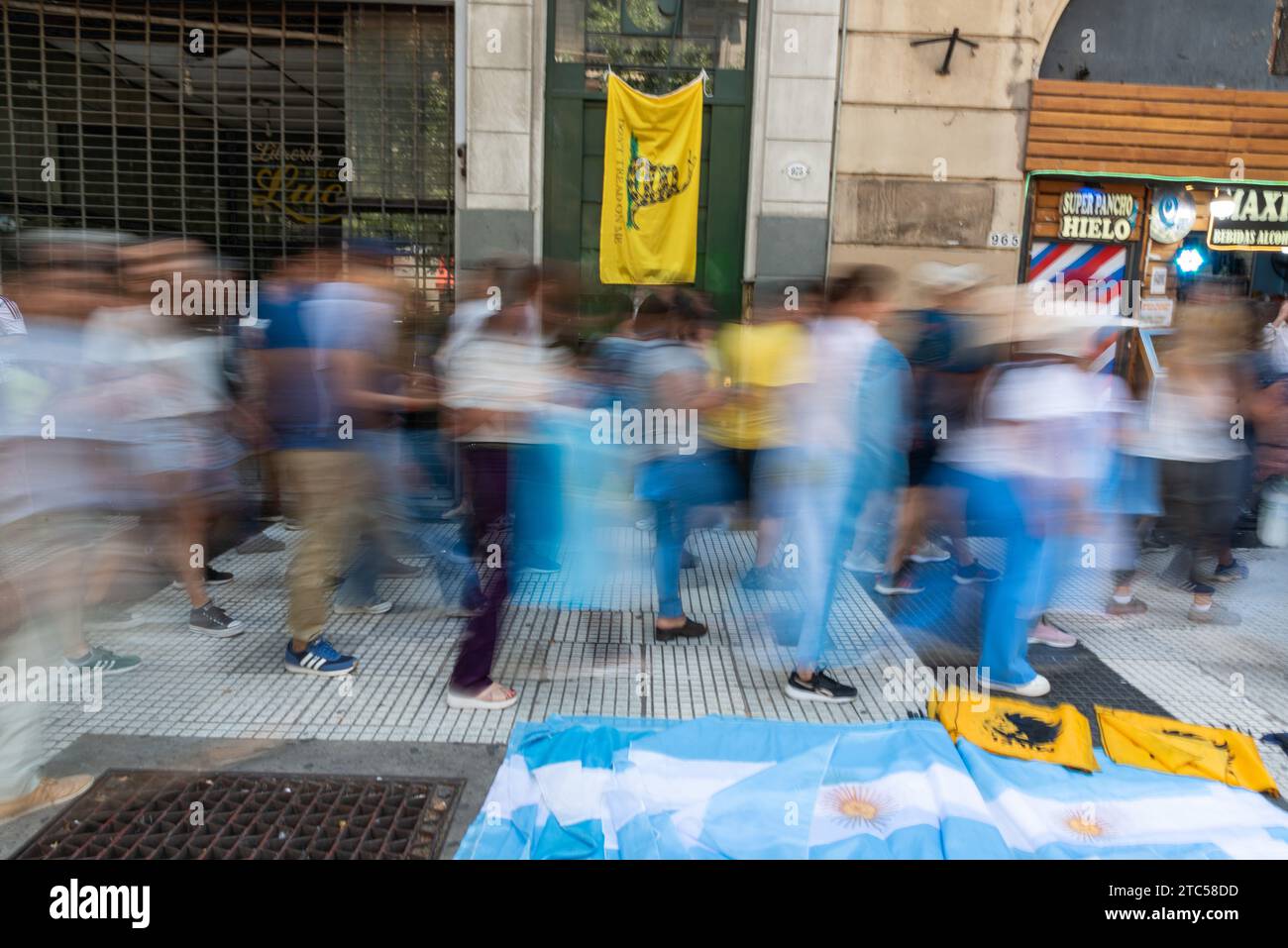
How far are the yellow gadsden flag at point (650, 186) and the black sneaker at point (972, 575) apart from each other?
143 inches

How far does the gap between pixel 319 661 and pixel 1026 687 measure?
3610 millimetres

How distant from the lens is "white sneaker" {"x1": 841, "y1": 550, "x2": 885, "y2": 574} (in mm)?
6668

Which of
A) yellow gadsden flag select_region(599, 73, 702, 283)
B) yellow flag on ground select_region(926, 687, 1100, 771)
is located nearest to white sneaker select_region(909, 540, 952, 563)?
yellow flag on ground select_region(926, 687, 1100, 771)

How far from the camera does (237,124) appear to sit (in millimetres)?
8492

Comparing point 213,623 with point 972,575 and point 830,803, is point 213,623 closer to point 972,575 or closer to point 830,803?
point 830,803

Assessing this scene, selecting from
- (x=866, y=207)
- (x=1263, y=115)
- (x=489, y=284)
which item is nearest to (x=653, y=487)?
(x=489, y=284)

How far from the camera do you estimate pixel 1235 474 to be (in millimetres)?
5332

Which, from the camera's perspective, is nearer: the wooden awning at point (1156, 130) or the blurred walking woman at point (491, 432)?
the blurred walking woman at point (491, 432)

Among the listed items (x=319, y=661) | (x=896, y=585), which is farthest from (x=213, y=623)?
(x=896, y=585)

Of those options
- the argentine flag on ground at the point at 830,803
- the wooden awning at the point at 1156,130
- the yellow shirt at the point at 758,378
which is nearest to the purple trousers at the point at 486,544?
the argentine flag on ground at the point at 830,803

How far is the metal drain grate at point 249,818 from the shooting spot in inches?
127

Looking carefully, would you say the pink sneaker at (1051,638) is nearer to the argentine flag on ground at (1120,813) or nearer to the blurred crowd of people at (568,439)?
the blurred crowd of people at (568,439)

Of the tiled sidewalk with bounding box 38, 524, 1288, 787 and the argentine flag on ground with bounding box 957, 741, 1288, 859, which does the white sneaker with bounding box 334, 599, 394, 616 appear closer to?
the tiled sidewalk with bounding box 38, 524, 1288, 787
